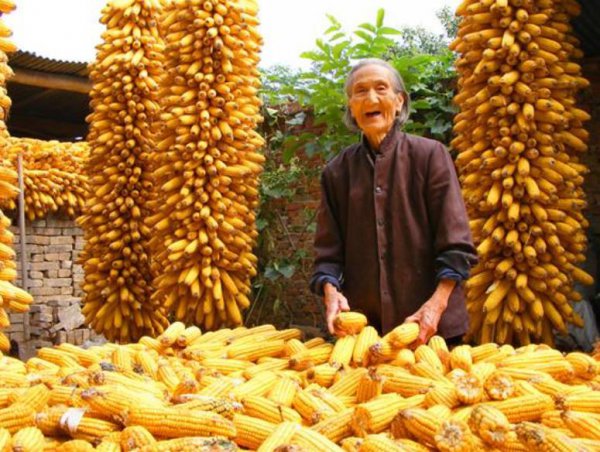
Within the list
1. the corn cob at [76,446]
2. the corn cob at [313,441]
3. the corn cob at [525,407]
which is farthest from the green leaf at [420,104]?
the corn cob at [76,446]

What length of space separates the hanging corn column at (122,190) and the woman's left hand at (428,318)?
381 centimetres

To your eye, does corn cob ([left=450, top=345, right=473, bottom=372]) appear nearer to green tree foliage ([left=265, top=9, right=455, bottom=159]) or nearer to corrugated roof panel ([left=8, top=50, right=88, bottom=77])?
green tree foliage ([left=265, top=9, right=455, bottom=159])

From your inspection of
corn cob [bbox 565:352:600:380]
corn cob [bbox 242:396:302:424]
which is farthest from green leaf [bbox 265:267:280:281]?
corn cob [bbox 242:396:302:424]

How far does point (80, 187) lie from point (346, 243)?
8775 mm

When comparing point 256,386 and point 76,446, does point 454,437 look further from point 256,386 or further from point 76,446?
point 76,446

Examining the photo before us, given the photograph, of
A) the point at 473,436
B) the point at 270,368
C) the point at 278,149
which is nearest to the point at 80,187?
the point at 278,149

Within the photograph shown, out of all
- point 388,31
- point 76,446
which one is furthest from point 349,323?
point 388,31

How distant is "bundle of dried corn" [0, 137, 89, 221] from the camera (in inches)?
413

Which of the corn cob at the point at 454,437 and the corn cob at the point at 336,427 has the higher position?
the corn cob at the point at 454,437

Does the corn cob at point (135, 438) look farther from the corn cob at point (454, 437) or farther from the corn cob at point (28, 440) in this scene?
the corn cob at point (454, 437)

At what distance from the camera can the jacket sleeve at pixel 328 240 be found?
3.29m

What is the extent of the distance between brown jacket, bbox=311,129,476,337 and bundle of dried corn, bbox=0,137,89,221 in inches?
315

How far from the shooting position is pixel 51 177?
1076cm

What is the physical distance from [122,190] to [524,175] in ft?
11.6
